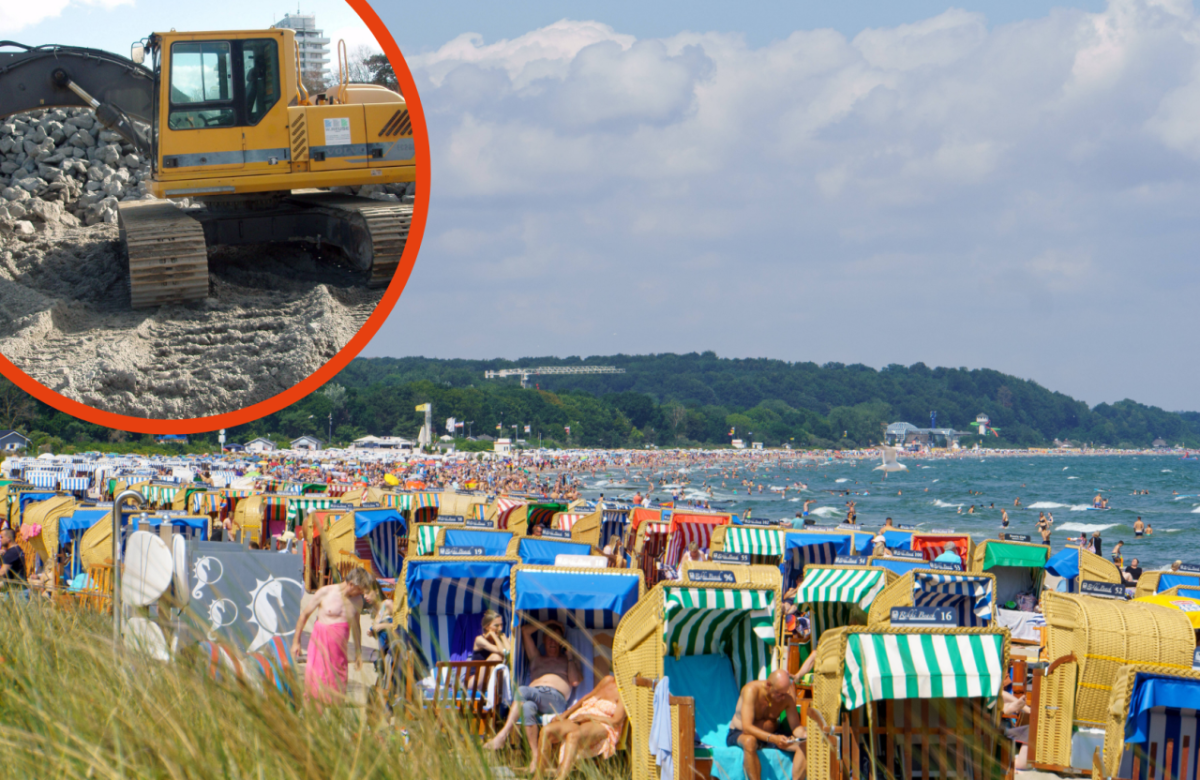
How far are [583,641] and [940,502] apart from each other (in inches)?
2739

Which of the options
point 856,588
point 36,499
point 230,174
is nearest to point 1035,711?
point 856,588

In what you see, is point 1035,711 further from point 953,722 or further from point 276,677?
point 276,677

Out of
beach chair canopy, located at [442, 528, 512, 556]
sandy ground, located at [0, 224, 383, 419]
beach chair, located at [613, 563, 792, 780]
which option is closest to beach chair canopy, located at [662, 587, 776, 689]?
beach chair, located at [613, 563, 792, 780]

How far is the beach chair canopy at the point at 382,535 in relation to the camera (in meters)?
14.4

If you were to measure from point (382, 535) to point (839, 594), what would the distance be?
7.65 meters

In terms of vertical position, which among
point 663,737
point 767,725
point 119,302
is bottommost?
point 767,725

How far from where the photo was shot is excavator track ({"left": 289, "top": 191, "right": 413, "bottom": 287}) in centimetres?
699

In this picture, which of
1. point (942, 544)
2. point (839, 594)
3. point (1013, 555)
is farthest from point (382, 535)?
point (1013, 555)

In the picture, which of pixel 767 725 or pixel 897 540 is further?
pixel 897 540

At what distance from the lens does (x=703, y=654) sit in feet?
22.7

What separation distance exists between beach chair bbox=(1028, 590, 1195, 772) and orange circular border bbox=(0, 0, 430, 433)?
4.91 m

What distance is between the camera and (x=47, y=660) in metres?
3.63

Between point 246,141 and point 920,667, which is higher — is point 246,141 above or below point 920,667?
above

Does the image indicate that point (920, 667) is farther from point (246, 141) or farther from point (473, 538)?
point (473, 538)
